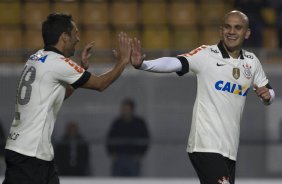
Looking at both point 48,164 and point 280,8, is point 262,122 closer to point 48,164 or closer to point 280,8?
point 280,8

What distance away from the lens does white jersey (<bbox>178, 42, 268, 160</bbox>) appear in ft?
18.4

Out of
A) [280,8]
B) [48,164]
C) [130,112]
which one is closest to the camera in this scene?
[48,164]

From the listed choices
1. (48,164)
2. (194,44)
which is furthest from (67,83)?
(194,44)

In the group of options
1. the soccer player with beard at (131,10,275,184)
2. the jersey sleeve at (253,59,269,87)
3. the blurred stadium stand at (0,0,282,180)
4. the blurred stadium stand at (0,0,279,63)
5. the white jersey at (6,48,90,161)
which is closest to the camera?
the white jersey at (6,48,90,161)

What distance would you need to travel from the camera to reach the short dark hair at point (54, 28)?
17.9 ft

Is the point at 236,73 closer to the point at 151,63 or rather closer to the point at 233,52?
the point at 233,52

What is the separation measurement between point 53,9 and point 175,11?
1623 millimetres

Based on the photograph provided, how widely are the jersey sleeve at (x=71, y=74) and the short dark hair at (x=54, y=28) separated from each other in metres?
0.16

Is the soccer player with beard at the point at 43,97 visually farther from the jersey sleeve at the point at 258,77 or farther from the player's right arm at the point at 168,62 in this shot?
the jersey sleeve at the point at 258,77

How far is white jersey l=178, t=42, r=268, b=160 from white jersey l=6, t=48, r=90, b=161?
80 cm

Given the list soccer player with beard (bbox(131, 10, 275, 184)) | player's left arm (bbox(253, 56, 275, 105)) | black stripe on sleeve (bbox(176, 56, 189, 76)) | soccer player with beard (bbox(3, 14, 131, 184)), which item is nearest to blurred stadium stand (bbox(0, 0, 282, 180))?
player's left arm (bbox(253, 56, 275, 105))

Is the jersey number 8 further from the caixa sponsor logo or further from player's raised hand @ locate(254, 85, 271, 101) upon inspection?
player's raised hand @ locate(254, 85, 271, 101)

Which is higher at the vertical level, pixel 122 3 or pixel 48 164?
pixel 122 3

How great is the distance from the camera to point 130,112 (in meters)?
8.52
